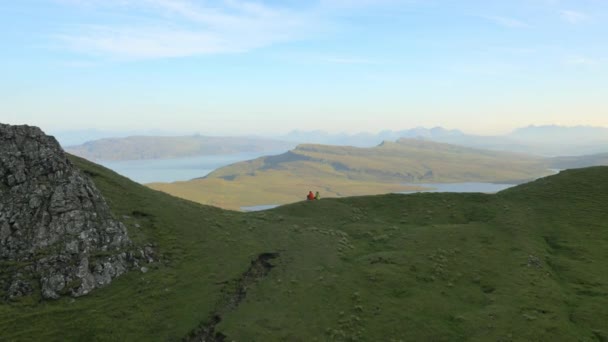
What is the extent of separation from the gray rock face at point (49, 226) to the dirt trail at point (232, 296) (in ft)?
33.9

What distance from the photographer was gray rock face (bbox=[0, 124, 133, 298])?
32.1m

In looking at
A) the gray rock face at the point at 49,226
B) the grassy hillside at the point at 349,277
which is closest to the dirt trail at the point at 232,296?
the grassy hillside at the point at 349,277

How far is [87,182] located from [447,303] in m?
37.9

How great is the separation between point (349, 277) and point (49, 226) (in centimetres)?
2853

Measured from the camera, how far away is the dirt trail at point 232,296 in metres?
28.6

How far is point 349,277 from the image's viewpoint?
3694 centimetres

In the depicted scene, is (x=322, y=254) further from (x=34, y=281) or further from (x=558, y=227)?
(x=558, y=227)

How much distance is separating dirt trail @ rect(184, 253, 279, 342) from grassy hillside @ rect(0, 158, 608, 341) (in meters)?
0.14

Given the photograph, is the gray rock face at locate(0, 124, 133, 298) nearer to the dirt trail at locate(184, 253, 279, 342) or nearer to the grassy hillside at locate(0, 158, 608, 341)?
the grassy hillside at locate(0, 158, 608, 341)

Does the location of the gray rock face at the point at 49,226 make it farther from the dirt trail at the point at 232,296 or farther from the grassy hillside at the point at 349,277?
the dirt trail at the point at 232,296

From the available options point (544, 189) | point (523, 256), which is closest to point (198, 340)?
point (523, 256)

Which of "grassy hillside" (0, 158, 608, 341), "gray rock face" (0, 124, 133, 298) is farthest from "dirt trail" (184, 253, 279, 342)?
"gray rock face" (0, 124, 133, 298)

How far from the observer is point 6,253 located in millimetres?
33125

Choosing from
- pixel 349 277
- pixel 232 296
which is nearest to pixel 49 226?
pixel 232 296
